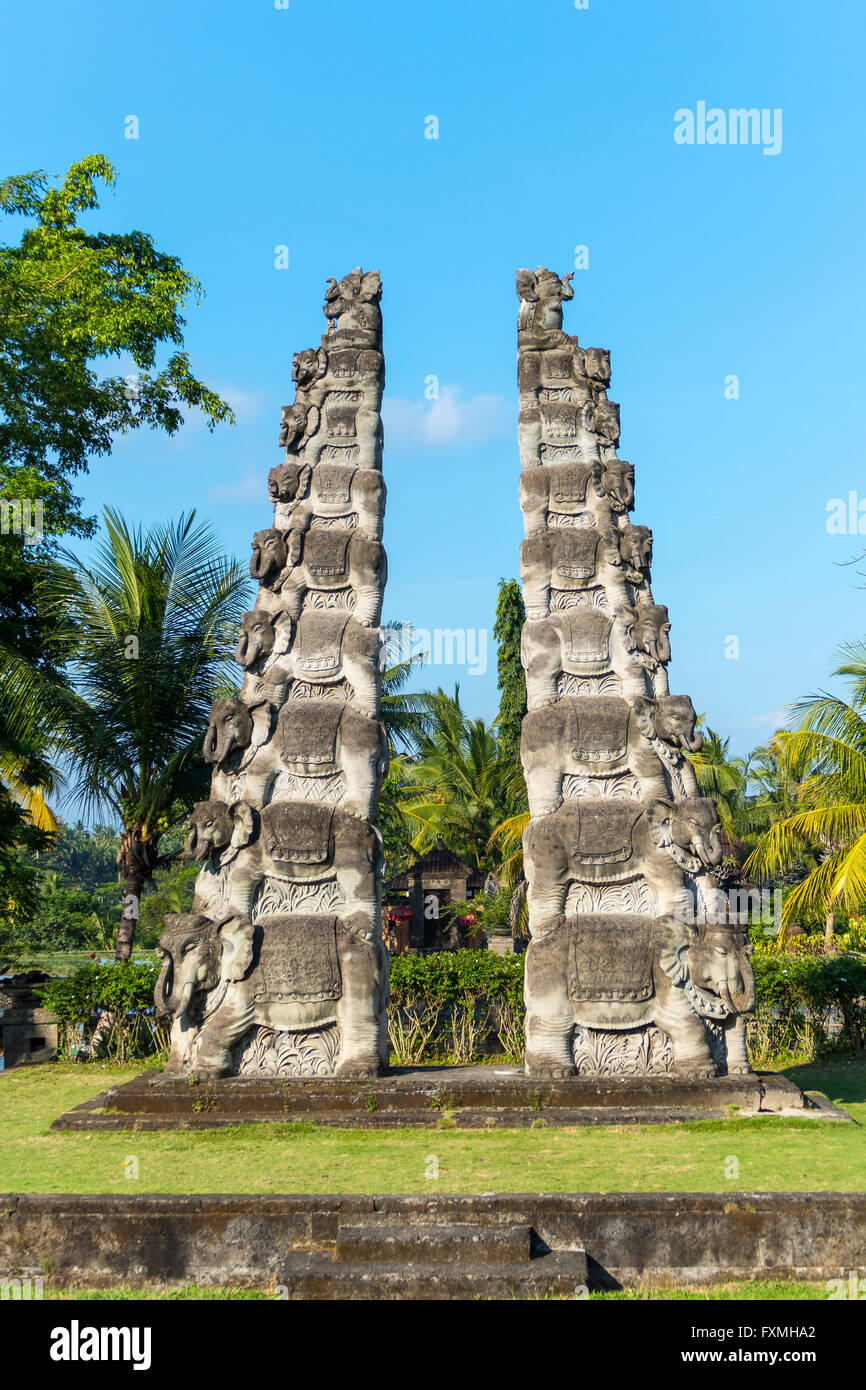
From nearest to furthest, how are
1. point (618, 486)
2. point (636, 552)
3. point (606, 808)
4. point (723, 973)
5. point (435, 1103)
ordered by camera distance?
point (435, 1103) → point (723, 973) → point (606, 808) → point (636, 552) → point (618, 486)

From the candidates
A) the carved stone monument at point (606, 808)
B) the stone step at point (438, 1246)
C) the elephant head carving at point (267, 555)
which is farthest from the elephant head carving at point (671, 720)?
the stone step at point (438, 1246)

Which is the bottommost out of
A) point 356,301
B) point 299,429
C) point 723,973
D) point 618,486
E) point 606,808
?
point 723,973

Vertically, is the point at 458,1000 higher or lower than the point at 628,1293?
higher

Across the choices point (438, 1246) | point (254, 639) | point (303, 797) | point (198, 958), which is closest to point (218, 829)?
point (303, 797)

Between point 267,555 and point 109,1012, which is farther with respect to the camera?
point 109,1012

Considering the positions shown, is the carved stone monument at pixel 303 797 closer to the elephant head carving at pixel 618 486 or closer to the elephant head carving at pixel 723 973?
the elephant head carving at pixel 618 486

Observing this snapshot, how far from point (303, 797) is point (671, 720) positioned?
132 inches

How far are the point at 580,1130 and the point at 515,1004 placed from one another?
3.86 meters

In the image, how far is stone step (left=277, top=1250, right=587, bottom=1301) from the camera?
4887 millimetres

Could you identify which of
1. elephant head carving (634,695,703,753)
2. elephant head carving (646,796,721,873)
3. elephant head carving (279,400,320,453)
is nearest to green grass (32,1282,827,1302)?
elephant head carving (646,796,721,873)

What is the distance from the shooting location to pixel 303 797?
9.43 meters

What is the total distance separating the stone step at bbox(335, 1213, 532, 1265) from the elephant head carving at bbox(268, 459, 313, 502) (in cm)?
728

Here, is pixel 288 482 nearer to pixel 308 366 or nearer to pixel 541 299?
pixel 308 366
